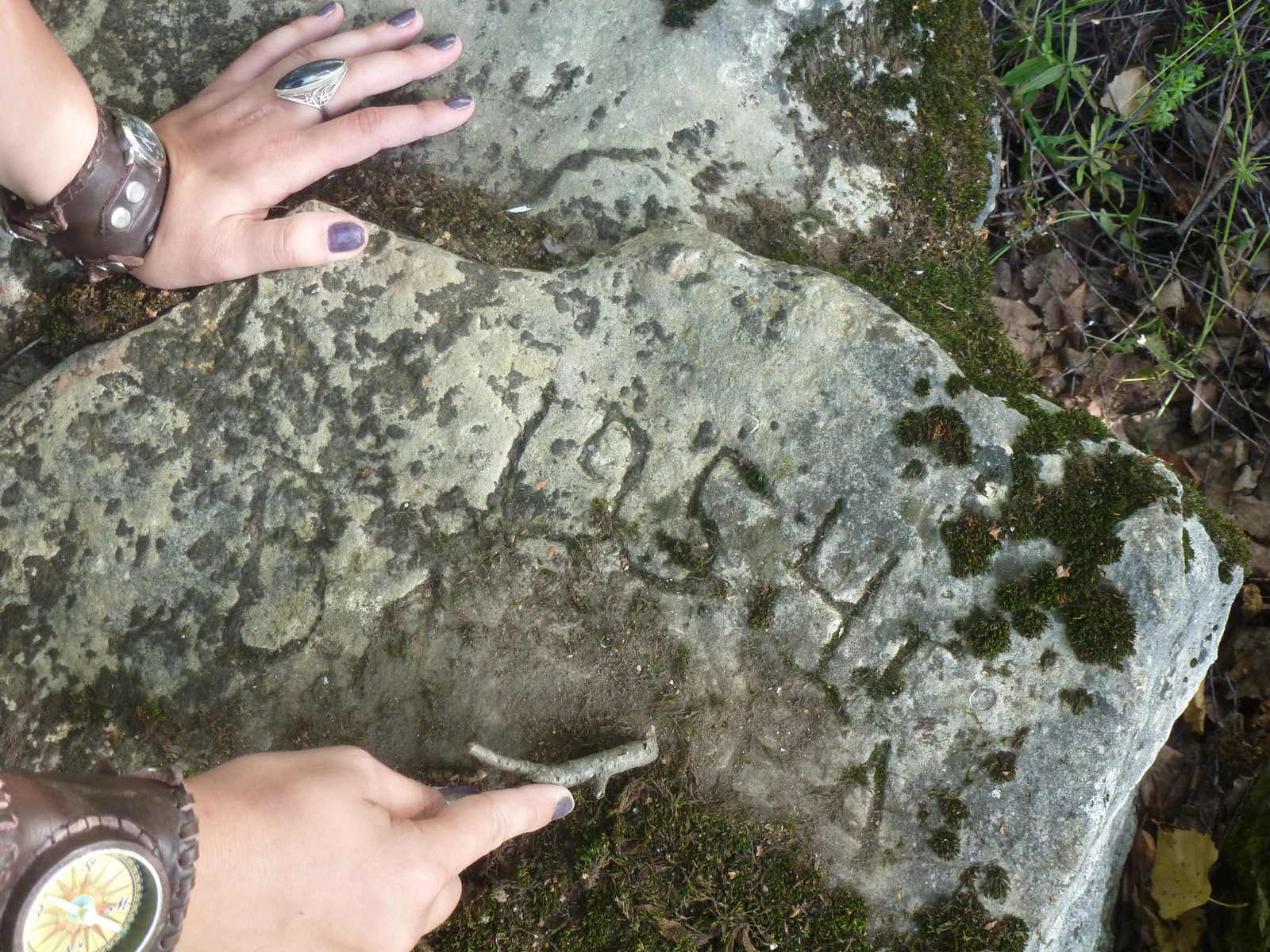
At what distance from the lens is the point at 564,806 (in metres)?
2.04

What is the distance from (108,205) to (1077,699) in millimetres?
2594

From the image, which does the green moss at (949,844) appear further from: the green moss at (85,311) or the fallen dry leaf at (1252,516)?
the green moss at (85,311)

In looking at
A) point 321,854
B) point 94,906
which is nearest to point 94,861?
point 94,906

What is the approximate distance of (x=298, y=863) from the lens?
1621 mm

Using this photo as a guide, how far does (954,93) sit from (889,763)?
1989 millimetres

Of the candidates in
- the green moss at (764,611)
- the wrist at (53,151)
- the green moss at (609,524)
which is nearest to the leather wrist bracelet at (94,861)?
the green moss at (609,524)

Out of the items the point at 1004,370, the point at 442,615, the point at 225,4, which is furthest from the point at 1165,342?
the point at 225,4

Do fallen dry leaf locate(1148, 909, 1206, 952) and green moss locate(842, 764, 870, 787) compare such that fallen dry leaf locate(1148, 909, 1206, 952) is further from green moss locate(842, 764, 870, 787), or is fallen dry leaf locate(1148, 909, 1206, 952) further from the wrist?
the wrist

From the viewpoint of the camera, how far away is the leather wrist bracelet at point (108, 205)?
226 cm

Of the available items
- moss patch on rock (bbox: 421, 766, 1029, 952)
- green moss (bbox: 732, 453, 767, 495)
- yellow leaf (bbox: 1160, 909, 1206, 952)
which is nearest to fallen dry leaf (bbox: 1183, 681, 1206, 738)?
yellow leaf (bbox: 1160, 909, 1206, 952)

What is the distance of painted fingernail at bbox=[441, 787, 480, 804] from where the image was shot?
2.09m

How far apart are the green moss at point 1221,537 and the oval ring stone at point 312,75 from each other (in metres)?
2.41

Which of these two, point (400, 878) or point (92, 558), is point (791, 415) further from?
point (92, 558)

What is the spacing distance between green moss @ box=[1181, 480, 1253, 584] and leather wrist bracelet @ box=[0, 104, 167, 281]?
2651 mm
